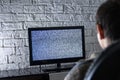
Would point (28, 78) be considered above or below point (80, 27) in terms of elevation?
below

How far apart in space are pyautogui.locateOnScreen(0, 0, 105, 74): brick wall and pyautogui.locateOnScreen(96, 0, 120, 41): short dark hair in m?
1.61

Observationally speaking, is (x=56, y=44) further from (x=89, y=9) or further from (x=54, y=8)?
(x=89, y=9)

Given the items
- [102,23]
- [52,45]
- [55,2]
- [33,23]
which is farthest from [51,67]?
[102,23]

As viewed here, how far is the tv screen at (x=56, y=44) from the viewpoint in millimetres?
2182

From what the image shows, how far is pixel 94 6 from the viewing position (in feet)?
8.43

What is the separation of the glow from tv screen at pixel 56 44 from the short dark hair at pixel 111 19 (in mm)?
1449

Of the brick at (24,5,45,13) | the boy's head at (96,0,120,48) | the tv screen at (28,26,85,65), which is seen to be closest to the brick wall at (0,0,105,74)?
the brick at (24,5,45,13)

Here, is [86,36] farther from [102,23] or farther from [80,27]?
[102,23]

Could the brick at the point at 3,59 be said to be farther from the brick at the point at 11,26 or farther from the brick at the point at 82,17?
the brick at the point at 82,17

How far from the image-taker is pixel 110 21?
72 cm

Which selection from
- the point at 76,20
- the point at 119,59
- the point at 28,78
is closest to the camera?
the point at 119,59

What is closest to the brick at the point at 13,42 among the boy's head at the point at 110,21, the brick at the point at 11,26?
the brick at the point at 11,26

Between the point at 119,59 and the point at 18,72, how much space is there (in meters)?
1.61

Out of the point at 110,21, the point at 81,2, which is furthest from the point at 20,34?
the point at 110,21
